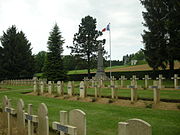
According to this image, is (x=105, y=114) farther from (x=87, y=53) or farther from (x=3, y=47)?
(x=3, y=47)

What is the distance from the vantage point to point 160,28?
79.4 feet

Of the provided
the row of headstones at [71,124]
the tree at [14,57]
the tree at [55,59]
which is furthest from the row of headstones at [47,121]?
the tree at [14,57]

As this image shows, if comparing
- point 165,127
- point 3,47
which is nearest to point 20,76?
point 3,47

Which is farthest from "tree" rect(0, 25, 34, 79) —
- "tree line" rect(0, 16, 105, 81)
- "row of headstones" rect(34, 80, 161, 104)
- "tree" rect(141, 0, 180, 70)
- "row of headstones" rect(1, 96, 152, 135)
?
"row of headstones" rect(1, 96, 152, 135)

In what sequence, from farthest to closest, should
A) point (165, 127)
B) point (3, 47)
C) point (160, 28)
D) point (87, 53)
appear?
1. point (3, 47)
2. point (87, 53)
3. point (160, 28)
4. point (165, 127)

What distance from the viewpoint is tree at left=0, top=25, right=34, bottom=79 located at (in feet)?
148

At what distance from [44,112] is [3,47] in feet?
158

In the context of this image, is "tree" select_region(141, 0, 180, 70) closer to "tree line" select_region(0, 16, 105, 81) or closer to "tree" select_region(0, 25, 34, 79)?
"tree line" select_region(0, 16, 105, 81)

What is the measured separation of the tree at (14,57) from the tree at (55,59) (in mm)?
12334

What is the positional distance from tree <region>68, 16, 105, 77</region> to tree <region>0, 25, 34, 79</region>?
1218 centimetres

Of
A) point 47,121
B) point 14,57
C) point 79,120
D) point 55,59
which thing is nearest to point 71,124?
point 79,120

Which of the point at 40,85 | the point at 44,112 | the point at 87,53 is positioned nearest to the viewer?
the point at 44,112

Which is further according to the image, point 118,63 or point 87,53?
point 118,63

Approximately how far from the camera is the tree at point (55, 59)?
34.5 m
